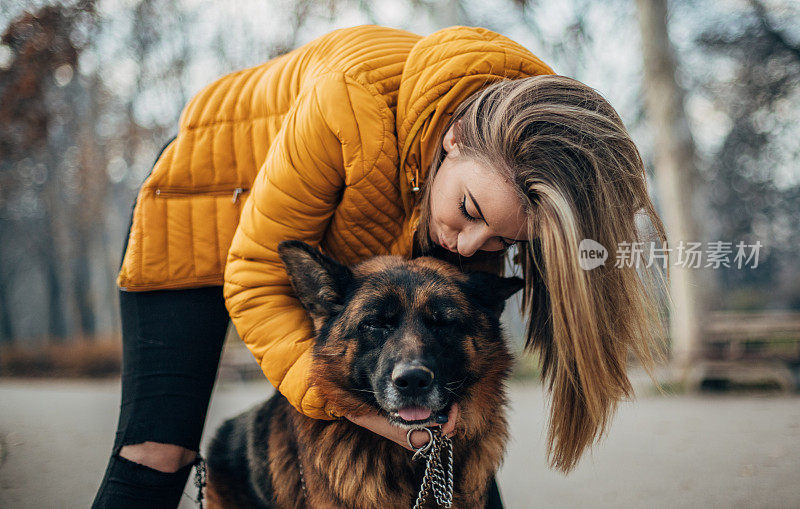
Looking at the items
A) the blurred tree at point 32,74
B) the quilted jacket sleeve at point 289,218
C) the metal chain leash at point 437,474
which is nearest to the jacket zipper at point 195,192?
the quilted jacket sleeve at point 289,218

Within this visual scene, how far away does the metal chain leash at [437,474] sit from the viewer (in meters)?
2.00

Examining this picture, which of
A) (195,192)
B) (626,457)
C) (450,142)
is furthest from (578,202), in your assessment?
(626,457)

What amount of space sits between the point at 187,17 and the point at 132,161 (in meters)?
5.76

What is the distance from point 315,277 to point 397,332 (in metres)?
0.38

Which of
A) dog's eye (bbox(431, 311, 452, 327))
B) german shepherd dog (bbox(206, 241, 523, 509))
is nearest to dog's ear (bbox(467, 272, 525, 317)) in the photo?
german shepherd dog (bbox(206, 241, 523, 509))

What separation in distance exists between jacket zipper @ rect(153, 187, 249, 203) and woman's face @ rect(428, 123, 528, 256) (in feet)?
2.73

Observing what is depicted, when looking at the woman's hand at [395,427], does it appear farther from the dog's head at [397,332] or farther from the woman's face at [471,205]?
the woman's face at [471,205]

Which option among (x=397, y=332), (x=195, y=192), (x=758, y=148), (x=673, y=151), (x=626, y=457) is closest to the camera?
(x=397, y=332)

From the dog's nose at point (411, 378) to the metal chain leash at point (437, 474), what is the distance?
0.22 m

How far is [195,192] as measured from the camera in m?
2.18

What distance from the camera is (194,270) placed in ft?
6.98

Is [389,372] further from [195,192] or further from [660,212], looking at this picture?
[660,212]

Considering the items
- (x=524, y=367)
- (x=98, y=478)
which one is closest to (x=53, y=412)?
(x=98, y=478)

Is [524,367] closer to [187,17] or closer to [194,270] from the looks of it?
[194,270]
